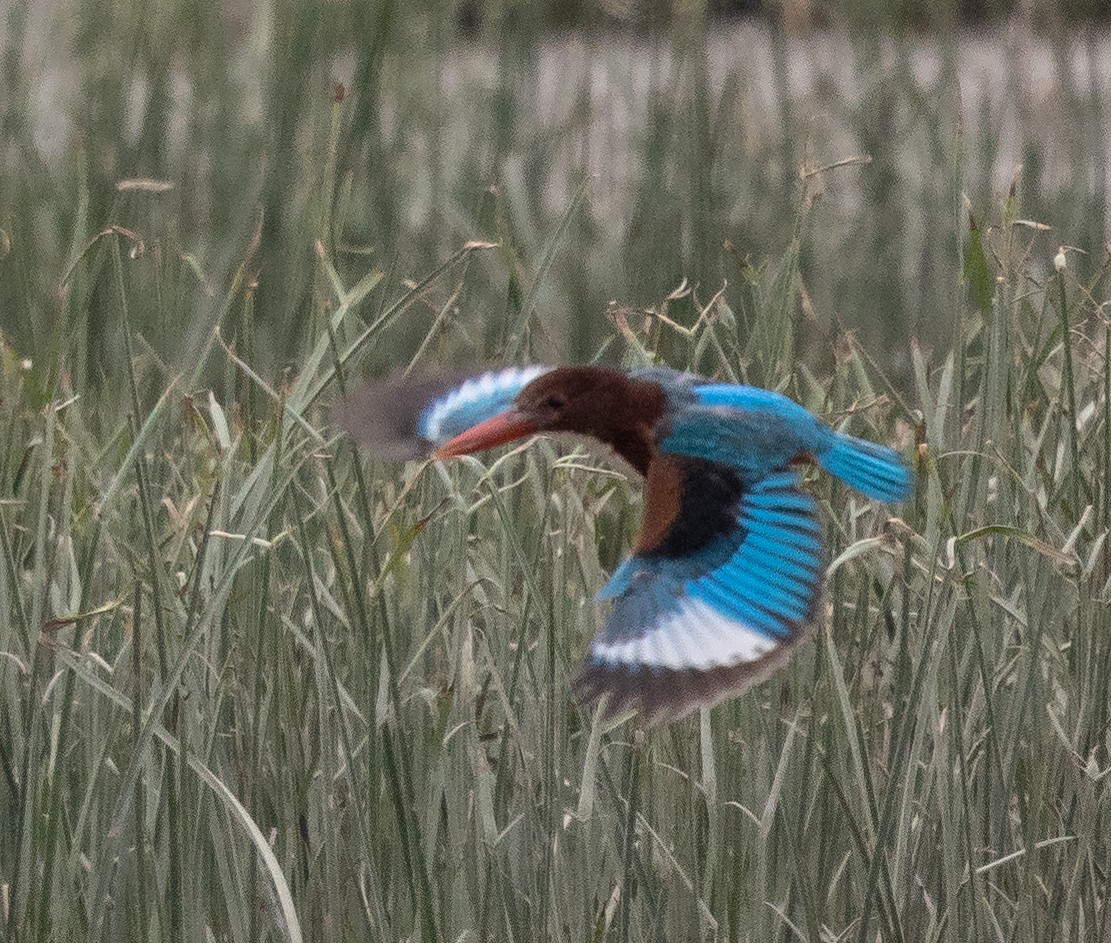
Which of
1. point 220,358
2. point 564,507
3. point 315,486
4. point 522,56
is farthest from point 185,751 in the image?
point 522,56

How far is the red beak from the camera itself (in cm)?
129

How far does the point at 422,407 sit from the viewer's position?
1557 mm

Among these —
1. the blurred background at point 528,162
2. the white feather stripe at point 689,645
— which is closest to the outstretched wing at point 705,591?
the white feather stripe at point 689,645

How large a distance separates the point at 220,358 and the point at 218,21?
2.17 feet

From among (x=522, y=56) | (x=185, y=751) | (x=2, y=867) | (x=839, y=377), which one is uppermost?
(x=522, y=56)

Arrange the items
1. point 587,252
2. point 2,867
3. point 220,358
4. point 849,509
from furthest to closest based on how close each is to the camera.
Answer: point 587,252 < point 220,358 < point 849,509 < point 2,867

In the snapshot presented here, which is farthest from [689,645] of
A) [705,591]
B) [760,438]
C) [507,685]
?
[507,685]

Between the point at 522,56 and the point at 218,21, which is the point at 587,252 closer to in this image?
the point at 522,56

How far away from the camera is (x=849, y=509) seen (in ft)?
5.49

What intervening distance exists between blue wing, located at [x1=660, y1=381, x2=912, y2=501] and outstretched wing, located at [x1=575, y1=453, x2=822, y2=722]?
14 mm

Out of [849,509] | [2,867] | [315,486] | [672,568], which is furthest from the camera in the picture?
[315,486]

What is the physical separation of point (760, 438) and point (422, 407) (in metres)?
0.35

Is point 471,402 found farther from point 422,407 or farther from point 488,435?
point 488,435

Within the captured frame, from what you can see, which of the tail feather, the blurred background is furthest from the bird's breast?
the blurred background
